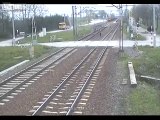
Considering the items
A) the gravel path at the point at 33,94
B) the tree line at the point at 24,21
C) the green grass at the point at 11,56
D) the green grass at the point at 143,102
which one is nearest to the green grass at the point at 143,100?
the green grass at the point at 143,102

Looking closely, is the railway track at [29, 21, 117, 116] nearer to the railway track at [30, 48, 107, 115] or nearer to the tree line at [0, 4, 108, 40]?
the railway track at [30, 48, 107, 115]

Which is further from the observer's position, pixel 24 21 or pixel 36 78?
pixel 24 21

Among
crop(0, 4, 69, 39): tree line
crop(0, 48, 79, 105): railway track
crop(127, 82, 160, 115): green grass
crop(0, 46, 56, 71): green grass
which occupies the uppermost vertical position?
crop(0, 4, 69, 39): tree line

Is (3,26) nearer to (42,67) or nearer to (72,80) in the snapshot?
(42,67)

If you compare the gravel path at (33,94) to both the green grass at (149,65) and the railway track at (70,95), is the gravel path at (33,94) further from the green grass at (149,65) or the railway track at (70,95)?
the green grass at (149,65)

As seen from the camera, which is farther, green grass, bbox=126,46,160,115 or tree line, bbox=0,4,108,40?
tree line, bbox=0,4,108,40

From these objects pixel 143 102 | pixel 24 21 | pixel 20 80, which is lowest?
pixel 143 102

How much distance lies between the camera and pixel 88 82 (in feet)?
56.7

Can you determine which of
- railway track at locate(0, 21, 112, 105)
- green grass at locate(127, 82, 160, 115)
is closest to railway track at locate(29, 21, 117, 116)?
railway track at locate(0, 21, 112, 105)

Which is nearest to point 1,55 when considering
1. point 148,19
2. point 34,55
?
point 34,55

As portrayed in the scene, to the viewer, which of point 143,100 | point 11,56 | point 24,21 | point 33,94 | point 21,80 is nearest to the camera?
point 143,100

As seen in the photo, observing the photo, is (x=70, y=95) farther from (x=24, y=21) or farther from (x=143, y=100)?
(x=24, y=21)

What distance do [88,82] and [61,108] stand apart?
16.0 feet

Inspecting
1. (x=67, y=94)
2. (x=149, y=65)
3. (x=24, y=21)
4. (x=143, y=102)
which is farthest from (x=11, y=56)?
(x=24, y=21)
